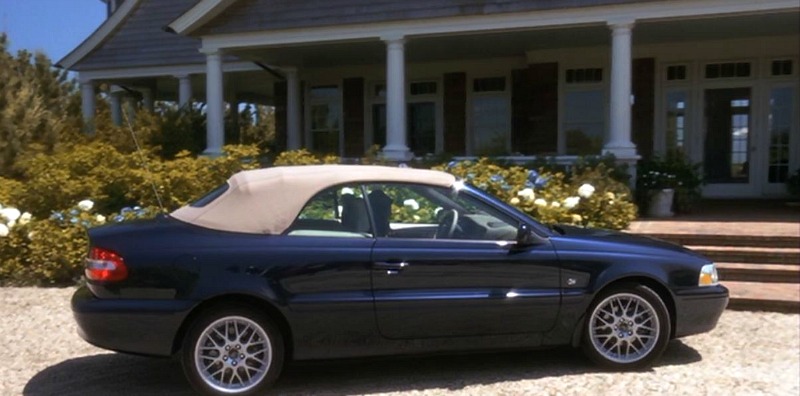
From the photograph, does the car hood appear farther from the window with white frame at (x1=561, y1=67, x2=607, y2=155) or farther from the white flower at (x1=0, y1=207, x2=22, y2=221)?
the window with white frame at (x1=561, y1=67, x2=607, y2=155)

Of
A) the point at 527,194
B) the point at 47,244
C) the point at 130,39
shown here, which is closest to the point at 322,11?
the point at 527,194

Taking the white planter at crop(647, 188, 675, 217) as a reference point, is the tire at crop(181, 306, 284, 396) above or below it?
below

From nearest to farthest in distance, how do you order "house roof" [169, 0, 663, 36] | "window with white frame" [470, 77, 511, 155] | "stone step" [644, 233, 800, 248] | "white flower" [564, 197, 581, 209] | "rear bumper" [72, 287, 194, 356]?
"rear bumper" [72, 287, 194, 356], "stone step" [644, 233, 800, 248], "white flower" [564, 197, 581, 209], "house roof" [169, 0, 663, 36], "window with white frame" [470, 77, 511, 155]

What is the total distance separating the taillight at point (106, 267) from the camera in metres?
4.25

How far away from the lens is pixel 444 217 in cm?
484

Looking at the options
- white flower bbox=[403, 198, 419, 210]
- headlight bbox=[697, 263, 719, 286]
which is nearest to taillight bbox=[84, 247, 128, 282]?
white flower bbox=[403, 198, 419, 210]

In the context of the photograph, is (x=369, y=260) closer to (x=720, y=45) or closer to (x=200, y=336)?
(x=200, y=336)

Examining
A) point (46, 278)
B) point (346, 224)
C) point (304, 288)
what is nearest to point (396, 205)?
point (346, 224)

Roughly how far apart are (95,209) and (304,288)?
19.3 ft

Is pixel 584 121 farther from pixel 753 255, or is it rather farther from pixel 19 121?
pixel 19 121

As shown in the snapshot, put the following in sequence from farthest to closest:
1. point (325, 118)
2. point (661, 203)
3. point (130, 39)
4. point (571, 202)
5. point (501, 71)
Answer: point (130, 39)
point (325, 118)
point (501, 71)
point (661, 203)
point (571, 202)

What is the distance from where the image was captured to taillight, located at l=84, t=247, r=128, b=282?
13.9 feet

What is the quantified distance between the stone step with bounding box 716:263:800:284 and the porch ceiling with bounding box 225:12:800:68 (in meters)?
4.41

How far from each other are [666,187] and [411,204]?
6.29 metres
